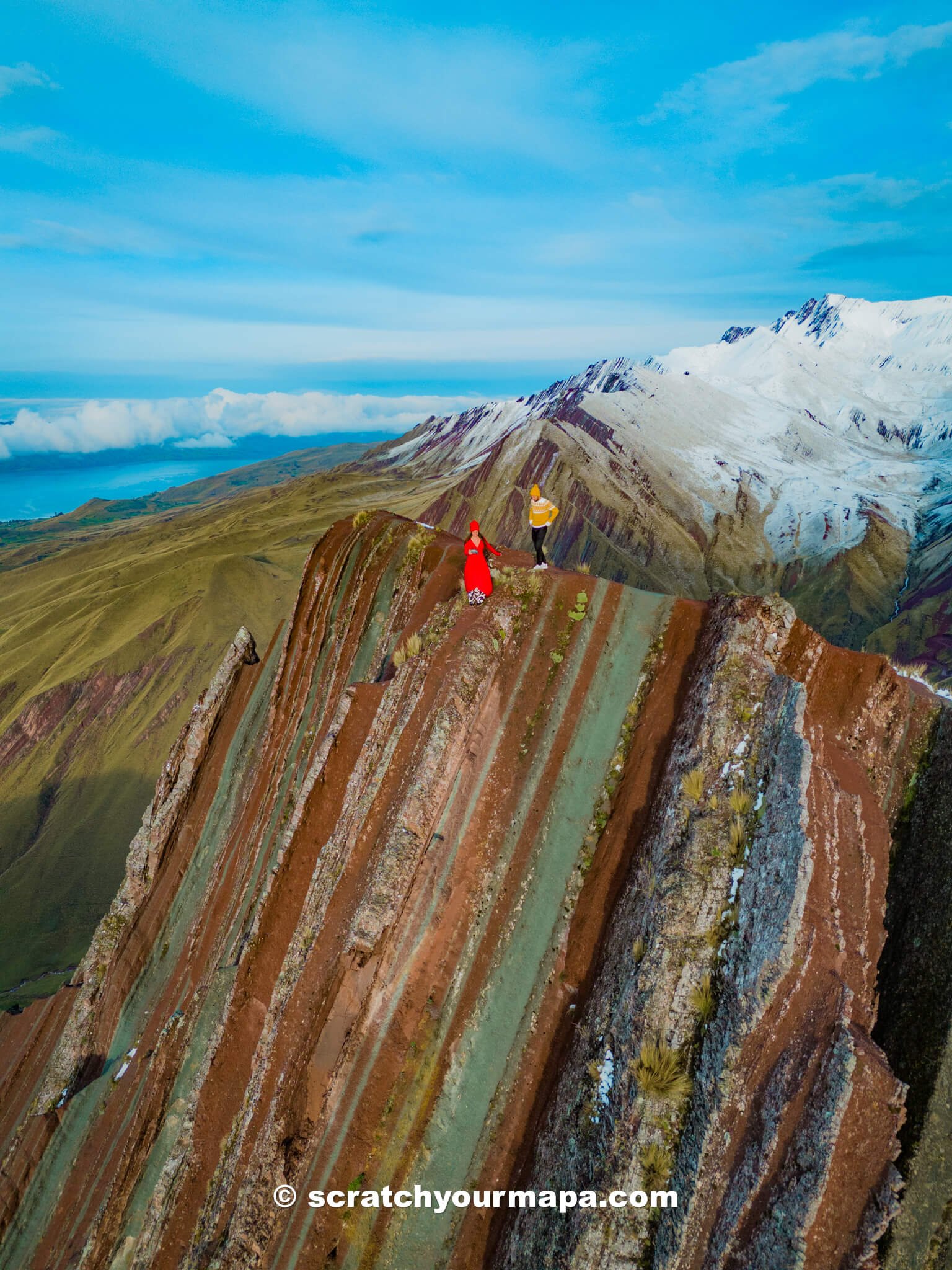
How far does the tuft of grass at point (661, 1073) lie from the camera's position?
26.6ft

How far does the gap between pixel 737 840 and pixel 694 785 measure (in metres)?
1.09

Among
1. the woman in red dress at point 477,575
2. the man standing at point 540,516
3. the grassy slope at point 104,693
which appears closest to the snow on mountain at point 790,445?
the grassy slope at point 104,693

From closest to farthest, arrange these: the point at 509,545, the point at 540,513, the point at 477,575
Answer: the point at 477,575
the point at 540,513
the point at 509,545

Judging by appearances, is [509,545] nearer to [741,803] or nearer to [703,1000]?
[741,803]

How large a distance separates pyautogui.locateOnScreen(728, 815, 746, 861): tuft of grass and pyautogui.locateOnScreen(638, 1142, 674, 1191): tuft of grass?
4029 millimetres

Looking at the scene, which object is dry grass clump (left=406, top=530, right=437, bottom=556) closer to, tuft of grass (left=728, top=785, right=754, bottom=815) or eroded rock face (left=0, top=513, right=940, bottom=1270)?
eroded rock face (left=0, top=513, right=940, bottom=1270)

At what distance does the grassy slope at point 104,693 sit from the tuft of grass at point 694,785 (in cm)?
4377

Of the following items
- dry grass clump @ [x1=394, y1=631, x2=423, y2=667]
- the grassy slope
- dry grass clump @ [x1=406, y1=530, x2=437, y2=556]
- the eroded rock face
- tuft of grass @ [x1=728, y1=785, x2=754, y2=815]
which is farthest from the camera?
the grassy slope

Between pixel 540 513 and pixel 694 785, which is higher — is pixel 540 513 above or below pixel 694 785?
above

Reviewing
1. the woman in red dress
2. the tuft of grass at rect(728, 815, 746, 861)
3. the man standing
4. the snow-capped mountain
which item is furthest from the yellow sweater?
the snow-capped mountain

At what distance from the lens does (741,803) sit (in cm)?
973

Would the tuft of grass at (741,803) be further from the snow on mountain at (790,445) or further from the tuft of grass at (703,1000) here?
the snow on mountain at (790,445)

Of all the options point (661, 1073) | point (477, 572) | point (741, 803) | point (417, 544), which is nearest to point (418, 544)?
point (417, 544)

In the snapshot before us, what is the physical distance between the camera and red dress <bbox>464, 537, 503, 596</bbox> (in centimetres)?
1401
